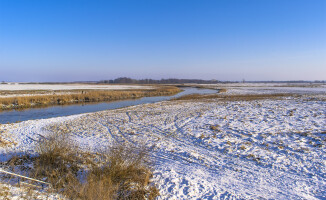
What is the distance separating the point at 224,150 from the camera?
306 inches

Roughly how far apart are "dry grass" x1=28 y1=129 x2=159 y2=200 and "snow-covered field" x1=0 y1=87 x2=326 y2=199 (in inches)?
23.7

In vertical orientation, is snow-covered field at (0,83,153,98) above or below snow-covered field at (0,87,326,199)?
above

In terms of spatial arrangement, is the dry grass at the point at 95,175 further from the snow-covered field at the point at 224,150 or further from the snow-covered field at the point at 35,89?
the snow-covered field at the point at 35,89

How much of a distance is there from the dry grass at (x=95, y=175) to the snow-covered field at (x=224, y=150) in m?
0.60

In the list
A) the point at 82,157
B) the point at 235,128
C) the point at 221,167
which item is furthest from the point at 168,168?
the point at 235,128

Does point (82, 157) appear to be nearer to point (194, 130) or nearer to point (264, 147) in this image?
point (194, 130)

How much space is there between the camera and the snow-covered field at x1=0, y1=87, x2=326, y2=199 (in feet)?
16.9

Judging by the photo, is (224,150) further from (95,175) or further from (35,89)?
(35,89)

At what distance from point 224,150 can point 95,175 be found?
499 centimetres

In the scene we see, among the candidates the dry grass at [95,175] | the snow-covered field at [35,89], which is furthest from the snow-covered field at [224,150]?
the snow-covered field at [35,89]

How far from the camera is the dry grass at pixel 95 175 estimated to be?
4.48m

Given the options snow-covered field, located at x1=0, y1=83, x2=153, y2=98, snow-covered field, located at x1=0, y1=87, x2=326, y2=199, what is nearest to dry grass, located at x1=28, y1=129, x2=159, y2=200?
snow-covered field, located at x1=0, y1=87, x2=326, y2=199

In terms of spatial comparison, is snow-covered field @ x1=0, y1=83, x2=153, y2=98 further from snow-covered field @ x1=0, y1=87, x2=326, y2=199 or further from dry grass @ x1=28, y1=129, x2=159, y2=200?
dry grass @ x1=28, y1=129, x2=159, y2=200

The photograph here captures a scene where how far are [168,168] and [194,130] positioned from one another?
4820mm
